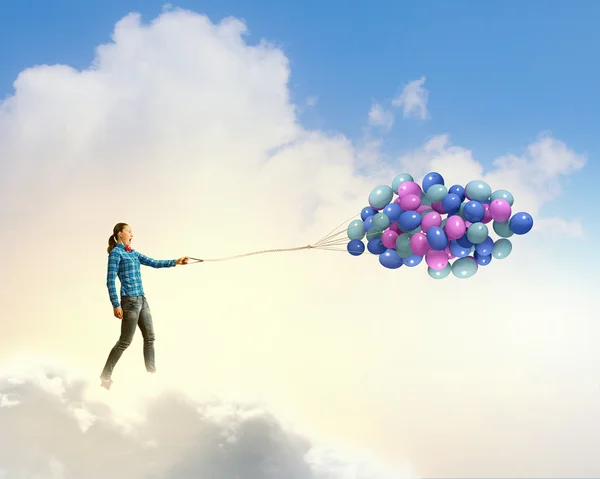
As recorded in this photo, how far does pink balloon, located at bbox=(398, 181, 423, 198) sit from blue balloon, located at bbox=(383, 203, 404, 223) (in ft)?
0.41

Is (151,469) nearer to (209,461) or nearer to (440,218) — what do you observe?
A: (209,461)

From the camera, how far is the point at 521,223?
16.8 feet

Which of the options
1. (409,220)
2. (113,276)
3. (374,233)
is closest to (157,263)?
(113,276)

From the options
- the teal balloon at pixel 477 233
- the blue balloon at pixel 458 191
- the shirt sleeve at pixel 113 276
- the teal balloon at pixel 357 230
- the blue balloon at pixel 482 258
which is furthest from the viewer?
the teal balloon at pixel 357 230

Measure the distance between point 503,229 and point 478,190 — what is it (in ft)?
1.49

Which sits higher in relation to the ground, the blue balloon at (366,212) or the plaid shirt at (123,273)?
the blue balloon at (366,212)

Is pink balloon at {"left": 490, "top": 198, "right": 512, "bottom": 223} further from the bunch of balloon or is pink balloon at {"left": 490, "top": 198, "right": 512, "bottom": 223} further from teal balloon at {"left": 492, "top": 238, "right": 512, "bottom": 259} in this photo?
teal balloon at {"left": 492, "top": 238, "right": 512, "bottom": 259}

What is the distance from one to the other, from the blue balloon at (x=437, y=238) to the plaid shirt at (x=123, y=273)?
2619 mm

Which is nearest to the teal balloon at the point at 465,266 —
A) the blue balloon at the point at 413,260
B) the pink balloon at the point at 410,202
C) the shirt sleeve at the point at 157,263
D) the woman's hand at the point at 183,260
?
the blue balloon at the point at 413,260

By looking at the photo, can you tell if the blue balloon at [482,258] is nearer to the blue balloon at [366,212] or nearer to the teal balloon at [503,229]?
the teal balloon at [503,229]

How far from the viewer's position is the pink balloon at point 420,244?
5.14 m

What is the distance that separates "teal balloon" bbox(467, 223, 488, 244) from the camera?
5.06 m

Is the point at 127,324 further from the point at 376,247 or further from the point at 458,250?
the point at 458,250

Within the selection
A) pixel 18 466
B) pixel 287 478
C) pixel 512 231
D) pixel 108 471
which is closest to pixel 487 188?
pixel 512 231
